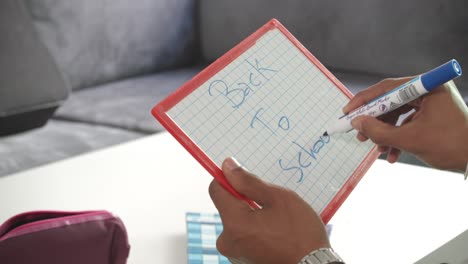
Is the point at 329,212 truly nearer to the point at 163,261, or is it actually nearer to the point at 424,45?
the point at 163,261

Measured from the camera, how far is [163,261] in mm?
817

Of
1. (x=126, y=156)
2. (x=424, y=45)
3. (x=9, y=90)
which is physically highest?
(x=9, y=90)

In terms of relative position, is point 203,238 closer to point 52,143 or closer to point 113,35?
point 52,143

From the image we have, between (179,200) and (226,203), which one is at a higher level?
(226,203)

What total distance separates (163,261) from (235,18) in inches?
60.9

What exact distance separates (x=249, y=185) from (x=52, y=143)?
102 centimetres

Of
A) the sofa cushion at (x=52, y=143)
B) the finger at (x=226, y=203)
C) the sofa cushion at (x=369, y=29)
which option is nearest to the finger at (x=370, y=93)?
the finger at (x=226, y=203)

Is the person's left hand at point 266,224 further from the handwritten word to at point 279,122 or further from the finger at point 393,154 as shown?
the finger at point 393,154

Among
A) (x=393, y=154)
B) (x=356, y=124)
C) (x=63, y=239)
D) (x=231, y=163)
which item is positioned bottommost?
(x=393, y=154)

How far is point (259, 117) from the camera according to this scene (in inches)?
30.2

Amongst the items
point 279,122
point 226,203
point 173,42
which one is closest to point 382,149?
point 279,122

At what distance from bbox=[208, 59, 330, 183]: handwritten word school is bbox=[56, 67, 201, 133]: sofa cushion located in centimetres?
91

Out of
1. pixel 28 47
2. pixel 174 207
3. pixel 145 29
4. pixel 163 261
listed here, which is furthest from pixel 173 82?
pixel 163 261

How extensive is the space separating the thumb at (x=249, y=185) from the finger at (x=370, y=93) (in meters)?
0.20
